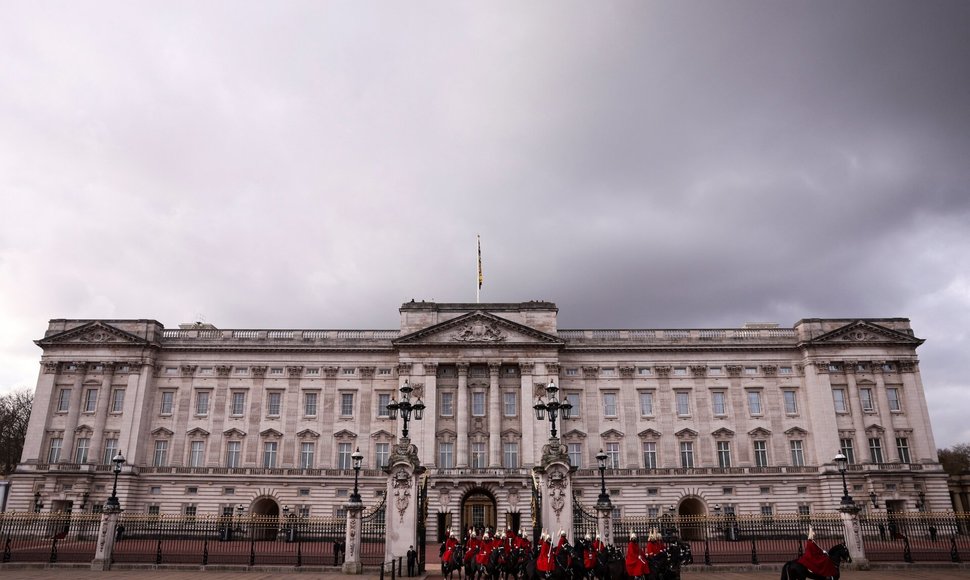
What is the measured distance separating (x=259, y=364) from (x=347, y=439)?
34.1ft

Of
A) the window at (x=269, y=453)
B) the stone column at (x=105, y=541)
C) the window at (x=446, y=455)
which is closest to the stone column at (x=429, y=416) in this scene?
the window at (x=446, y=455)

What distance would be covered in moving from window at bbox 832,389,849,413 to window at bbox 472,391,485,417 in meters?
29.8

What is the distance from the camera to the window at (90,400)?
190 ft

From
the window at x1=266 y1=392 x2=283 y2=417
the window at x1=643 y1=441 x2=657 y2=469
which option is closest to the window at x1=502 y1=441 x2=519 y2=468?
the window at x1=643 y1=441 x2=657 y2=469

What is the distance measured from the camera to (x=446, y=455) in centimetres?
5638

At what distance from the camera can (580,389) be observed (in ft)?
194

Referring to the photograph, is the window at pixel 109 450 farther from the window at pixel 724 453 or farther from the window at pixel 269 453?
the window at pixel 724 453

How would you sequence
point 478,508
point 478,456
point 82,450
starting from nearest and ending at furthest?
point 478,508 → point 478,456 → point 82,450

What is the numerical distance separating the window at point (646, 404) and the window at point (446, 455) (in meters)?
16.6

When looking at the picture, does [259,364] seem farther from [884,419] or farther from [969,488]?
[969,488]

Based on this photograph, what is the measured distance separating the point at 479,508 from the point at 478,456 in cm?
413

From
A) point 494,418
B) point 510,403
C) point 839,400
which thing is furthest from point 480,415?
point 839,400

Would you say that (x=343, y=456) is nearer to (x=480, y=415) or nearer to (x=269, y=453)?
(x=269, y=453)

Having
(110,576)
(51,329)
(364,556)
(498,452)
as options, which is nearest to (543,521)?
(364,556)
